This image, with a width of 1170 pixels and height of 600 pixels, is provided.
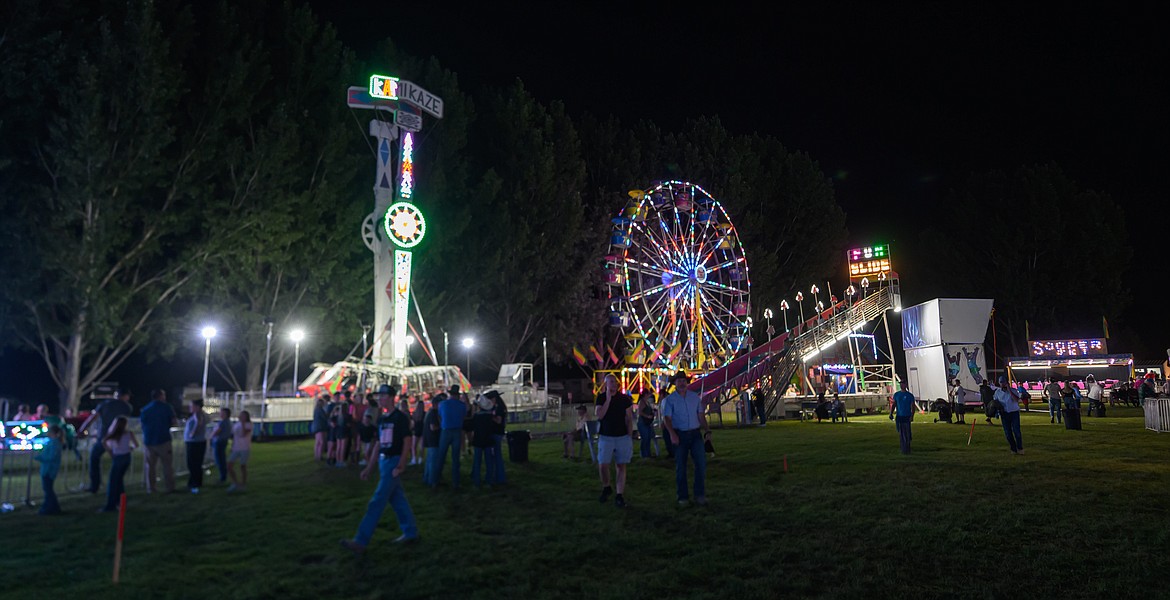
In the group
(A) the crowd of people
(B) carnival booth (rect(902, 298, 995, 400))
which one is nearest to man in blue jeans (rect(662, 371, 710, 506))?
(A) the crowd of people

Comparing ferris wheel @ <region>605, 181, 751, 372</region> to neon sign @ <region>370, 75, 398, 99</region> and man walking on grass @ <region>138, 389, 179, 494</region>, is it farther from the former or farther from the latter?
man walking on grass @ <region>138, 389, 179, 494</region>

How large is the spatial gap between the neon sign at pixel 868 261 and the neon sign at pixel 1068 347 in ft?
36.7

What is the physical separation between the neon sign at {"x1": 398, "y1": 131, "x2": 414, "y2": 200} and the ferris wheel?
11.8 m

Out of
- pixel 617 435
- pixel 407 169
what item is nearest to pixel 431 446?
pixel 617 435

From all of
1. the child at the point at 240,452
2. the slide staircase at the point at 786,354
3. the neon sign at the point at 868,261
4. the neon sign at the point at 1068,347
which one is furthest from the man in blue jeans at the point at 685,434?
the neon sign at the point at 1068,347

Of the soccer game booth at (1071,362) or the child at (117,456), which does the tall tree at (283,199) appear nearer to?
the child at (117,456)

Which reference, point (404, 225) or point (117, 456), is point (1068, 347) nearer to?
point (404, 225)


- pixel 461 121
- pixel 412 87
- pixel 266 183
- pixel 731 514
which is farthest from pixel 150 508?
pixel 461 121

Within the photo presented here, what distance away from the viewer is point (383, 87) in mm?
30969

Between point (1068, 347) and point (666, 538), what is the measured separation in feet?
158

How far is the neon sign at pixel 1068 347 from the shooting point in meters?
45.2

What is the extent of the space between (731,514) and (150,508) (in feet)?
28.2

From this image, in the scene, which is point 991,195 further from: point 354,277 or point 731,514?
point 731,514

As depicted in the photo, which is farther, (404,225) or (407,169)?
(407,169)
